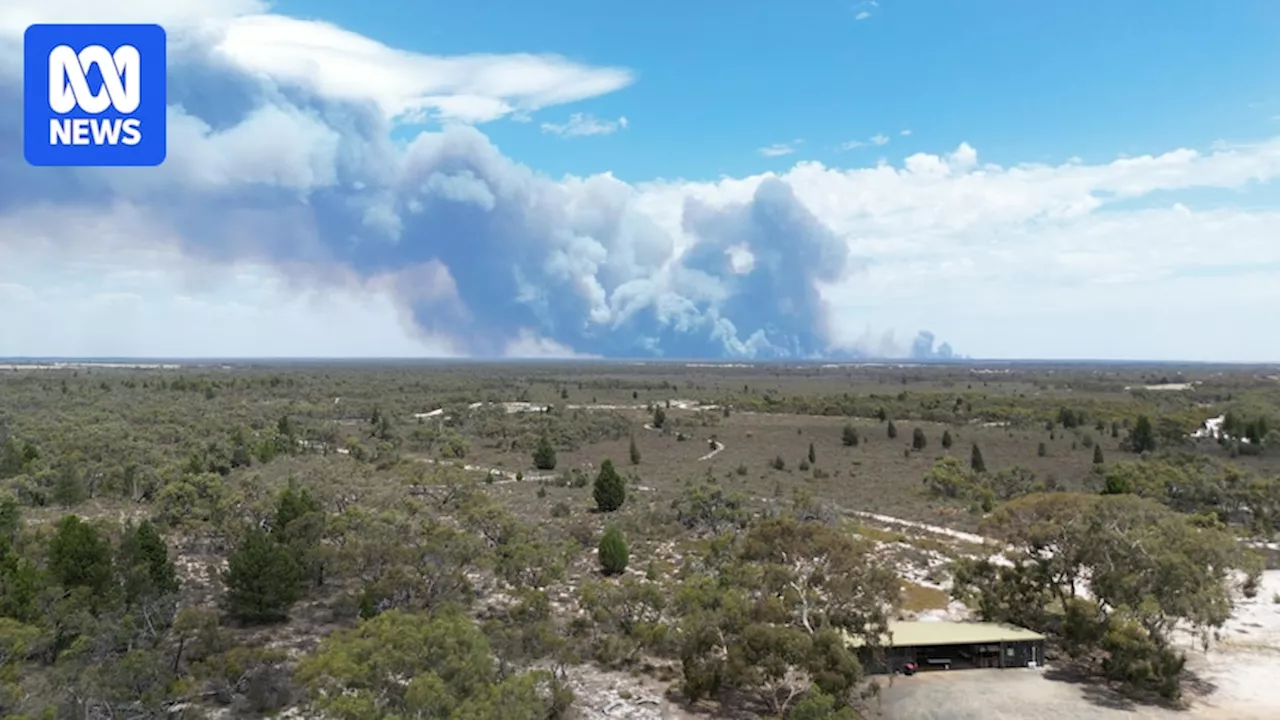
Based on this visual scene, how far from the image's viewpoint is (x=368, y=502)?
49.0 metres

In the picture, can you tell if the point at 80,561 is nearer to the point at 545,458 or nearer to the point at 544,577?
the point at 544,577

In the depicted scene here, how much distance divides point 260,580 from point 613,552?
18045mm

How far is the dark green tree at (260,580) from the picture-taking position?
38531 mm

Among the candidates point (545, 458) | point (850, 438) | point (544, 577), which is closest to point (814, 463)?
point (850, 438)

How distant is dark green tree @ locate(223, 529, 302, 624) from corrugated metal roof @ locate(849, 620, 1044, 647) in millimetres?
27476

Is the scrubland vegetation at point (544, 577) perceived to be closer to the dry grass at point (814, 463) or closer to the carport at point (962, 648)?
the dry grass at point (814, 463)

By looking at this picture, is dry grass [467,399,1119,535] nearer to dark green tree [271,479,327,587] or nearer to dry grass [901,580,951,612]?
dry grass [901,580,951,612]

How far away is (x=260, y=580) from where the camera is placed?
3838 centimetres

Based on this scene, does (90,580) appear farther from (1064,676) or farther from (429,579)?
(1064,676)

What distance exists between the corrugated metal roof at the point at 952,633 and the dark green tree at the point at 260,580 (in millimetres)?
27476

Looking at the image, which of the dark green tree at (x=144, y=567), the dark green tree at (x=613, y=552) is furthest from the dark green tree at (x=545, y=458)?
the dark green tree at (x=144, y=567)

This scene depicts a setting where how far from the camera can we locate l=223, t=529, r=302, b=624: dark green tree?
38.5 meters

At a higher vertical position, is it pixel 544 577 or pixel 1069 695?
pixel 544 577

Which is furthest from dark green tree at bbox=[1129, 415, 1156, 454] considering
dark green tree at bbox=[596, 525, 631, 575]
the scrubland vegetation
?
dark green tree at bbox=[596, 525, 631, 575]
